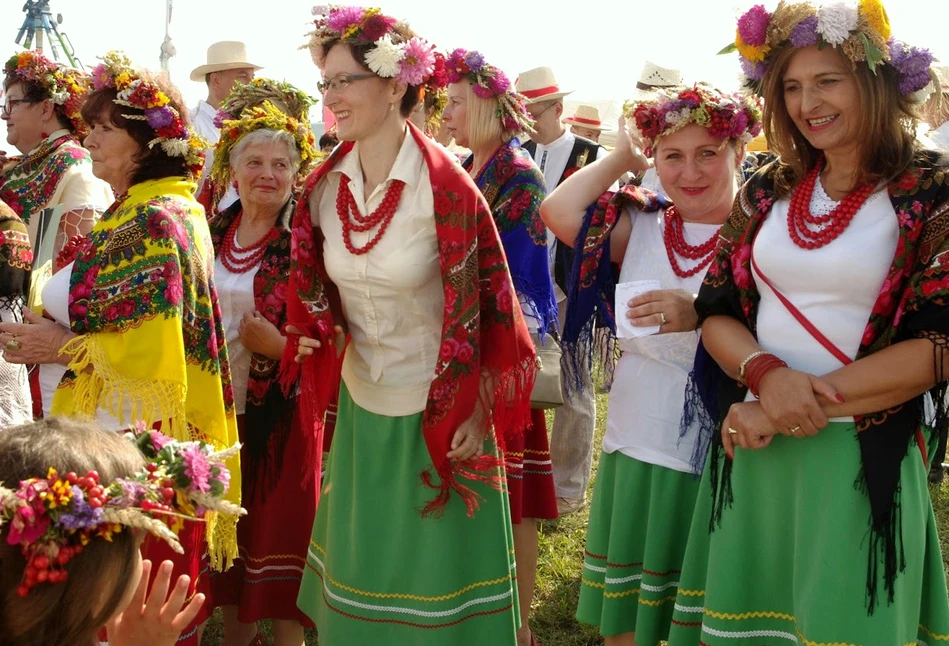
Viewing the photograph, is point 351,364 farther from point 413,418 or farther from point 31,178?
point 31,178

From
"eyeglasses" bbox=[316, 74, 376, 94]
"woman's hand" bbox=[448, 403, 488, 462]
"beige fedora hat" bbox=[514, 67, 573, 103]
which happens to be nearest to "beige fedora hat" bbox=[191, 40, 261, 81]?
"beige fedora hat" bbox=[514, 67, 573, 103]

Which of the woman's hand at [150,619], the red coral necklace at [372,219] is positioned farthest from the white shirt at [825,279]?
the woman's hand at [150,619]

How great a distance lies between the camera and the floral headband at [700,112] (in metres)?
3.38

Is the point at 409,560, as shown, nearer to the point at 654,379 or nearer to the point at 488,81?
the point at 654,379

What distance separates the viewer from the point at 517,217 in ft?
14.3

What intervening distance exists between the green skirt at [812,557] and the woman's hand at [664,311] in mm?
462

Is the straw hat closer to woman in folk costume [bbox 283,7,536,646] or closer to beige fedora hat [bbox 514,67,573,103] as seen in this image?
beige fedora hat [bbox 514,67,573,103]

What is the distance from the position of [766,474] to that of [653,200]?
117 cm

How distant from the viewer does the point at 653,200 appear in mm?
3605

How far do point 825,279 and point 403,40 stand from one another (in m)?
1.60

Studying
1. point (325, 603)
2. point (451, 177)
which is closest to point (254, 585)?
point (325, 603)

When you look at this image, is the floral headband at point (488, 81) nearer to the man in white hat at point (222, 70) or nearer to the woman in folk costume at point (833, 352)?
the woman in folk costume at point (833, 352)

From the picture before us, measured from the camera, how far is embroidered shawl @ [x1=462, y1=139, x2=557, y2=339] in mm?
4238

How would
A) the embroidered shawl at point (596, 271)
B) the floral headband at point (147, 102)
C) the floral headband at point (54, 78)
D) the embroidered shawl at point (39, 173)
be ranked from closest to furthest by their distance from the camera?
the embroidered shawl at point (596, 271) → the floral headband at point (147, 102) → the embroidered shawl at point (39, 173) → the floral headband at point (54, 78)
